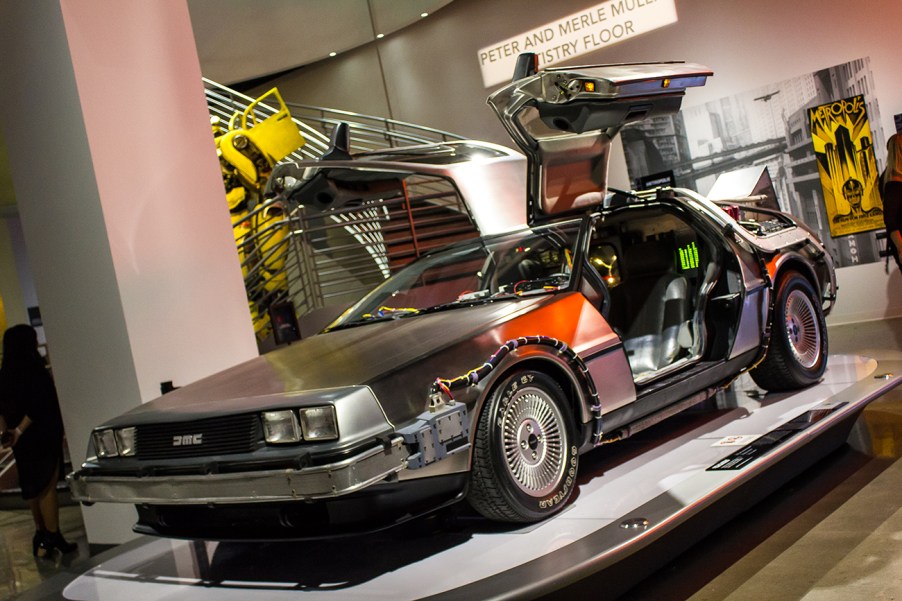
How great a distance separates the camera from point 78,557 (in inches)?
241

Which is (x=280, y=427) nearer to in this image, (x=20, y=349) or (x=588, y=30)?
(x=20, y=349)

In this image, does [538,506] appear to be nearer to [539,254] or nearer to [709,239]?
[539,254]

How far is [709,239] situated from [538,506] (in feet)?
6.84

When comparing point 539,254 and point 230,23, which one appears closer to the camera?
point 539,254

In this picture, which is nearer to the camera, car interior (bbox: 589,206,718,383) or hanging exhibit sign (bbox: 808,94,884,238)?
car interior (bbox: 589,206,718,383)

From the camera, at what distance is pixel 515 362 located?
3494mm

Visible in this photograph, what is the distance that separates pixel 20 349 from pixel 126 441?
2992mm

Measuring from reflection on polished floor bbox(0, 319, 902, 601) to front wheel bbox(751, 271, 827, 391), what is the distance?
0.47 meters

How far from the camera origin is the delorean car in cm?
318

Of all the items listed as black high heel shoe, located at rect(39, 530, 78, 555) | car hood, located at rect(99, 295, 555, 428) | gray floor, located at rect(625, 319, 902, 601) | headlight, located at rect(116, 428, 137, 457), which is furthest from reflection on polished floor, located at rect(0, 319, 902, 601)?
black high heel shoe, located at rect(39, 530, 78, 555)

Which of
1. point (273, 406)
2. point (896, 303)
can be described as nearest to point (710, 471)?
point (273, 406)

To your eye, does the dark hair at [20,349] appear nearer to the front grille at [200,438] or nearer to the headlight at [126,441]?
the headlight at [126,441]

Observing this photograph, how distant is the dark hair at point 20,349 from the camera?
6.18 meters

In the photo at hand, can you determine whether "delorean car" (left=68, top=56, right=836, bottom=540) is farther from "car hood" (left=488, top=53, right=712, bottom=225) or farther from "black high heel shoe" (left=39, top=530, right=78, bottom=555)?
"black high heel shoe" (left=39, top=530, right=78, bottom=555)
